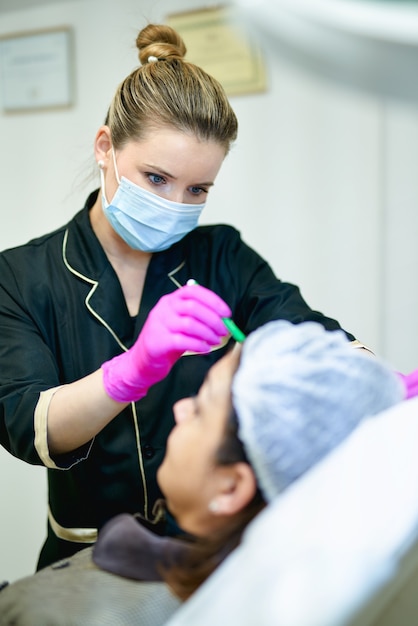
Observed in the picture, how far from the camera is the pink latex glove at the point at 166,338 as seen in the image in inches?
37.1

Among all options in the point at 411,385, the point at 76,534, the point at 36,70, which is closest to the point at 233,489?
the point at 411,385

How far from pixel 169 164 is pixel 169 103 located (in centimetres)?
12

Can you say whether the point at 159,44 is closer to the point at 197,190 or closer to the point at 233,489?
the point at 197,190

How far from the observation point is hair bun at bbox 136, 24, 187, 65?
1.27m

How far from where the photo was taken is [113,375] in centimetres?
98

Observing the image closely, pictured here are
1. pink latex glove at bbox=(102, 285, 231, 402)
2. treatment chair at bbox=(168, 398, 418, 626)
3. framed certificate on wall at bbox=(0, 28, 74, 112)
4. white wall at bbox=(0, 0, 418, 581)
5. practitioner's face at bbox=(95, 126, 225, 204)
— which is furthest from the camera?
framed certificate on wall at bbox=(0, 28, 74, 112)

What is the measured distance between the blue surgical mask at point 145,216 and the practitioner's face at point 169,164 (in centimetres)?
2

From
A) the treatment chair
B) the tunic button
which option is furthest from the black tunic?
the treatment chair

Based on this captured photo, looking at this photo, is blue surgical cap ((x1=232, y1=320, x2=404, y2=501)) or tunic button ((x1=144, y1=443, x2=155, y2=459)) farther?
tunic button ((x1=144, y1=443, x2=155, y2=459))

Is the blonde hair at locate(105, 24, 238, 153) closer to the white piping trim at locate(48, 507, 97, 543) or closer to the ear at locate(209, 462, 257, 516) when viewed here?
the ear at locate(209, 462, 257, 516)

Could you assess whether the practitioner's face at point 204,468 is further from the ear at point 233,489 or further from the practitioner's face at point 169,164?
the practitioner's face at point 169,164

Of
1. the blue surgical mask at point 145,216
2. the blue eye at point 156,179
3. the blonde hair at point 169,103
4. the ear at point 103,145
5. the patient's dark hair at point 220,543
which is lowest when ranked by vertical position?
the patient's dark hair at point 220,543

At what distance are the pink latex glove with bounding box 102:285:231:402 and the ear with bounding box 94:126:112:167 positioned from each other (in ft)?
1.41

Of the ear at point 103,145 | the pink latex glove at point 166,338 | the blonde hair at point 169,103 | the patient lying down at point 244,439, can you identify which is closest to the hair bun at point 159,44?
the blonde hair at point 169,103
